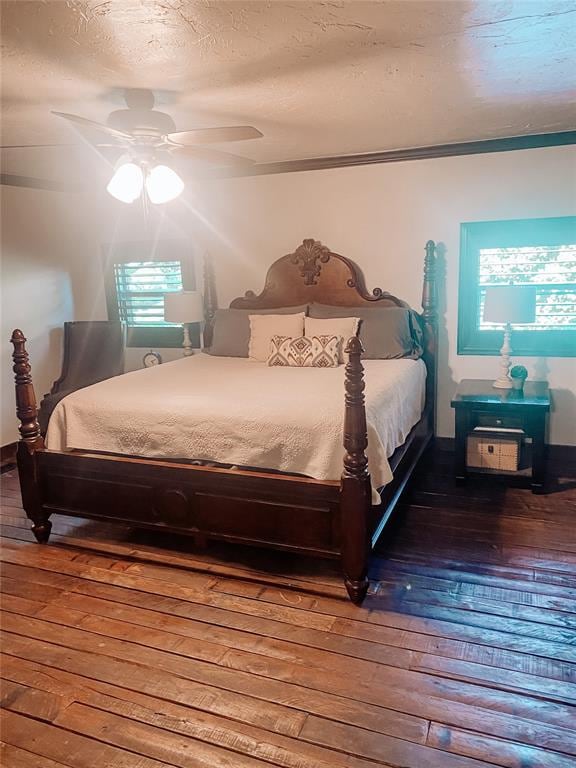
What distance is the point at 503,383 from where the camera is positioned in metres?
3.80

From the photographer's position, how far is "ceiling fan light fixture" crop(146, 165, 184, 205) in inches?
110

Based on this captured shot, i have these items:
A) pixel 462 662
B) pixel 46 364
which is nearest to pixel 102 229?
pixel 46 364

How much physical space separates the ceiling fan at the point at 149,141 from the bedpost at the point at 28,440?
1028 mm

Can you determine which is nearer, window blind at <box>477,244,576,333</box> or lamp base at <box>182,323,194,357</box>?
window blind at <box>477,244,576,333</box>

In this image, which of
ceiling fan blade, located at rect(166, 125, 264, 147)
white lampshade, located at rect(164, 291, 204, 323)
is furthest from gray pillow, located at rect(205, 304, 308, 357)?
ceiling fan blade, located at rect(166, 125, 264, 147)

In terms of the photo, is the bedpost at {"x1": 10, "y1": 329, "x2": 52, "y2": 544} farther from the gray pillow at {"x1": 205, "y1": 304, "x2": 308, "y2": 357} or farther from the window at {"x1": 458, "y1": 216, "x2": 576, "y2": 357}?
the window at {"x1": 458, "y1": 216, "x2": 576, "y2": 357}

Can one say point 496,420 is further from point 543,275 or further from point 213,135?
point 213,135

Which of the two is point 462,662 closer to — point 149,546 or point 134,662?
point 134,662

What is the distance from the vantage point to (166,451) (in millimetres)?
2781

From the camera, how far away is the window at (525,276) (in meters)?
3.88

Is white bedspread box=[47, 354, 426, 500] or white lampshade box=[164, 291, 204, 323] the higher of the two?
white lampshade box=[164, 291, 204, 323]

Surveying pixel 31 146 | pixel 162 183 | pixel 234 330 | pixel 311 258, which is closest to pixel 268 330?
pixel 234 330

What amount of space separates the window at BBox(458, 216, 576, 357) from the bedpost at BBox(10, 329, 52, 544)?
3.01 m

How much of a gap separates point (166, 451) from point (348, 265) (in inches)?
92.9
